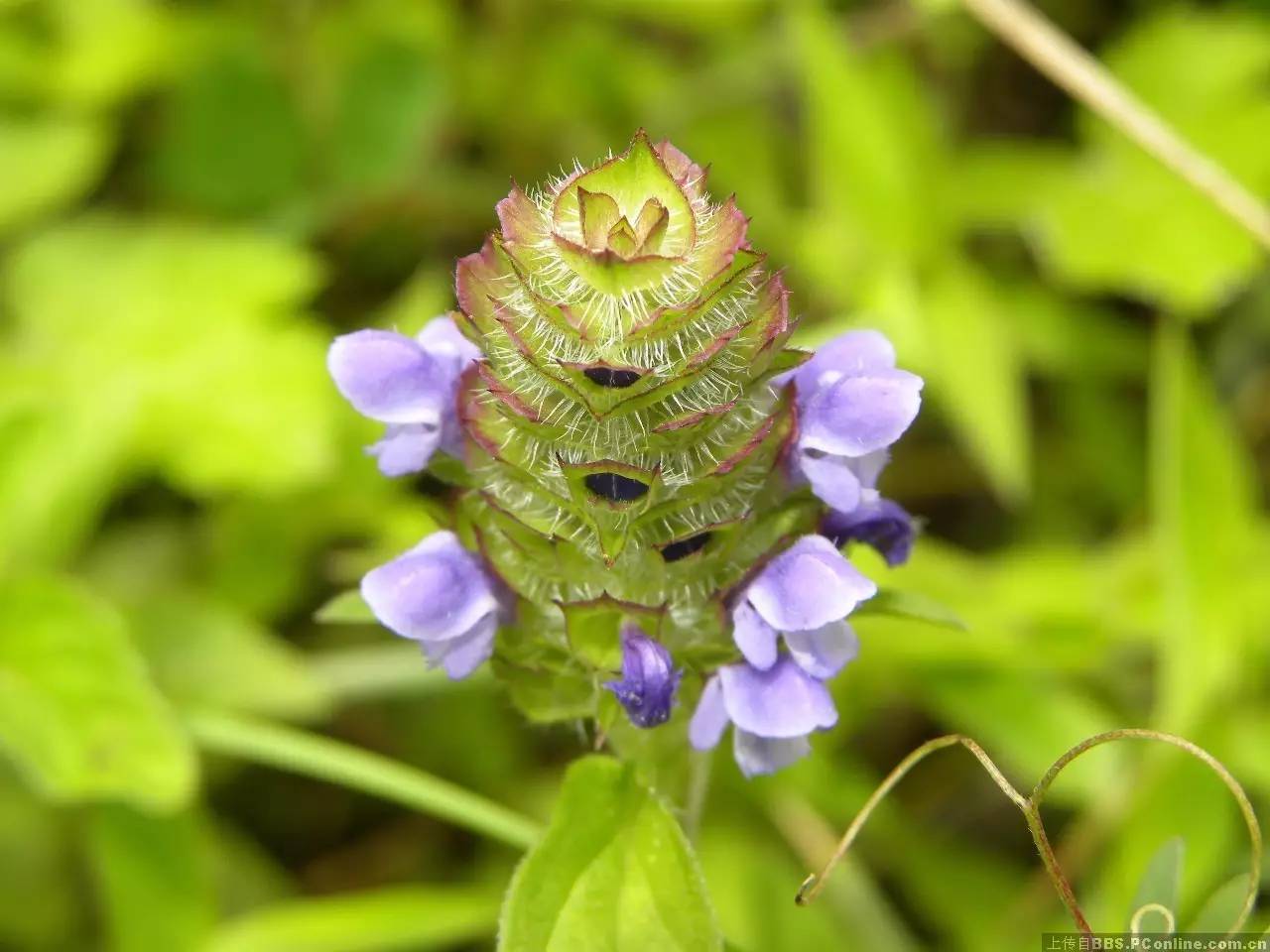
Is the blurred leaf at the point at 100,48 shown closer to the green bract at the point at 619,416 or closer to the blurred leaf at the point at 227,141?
the blurred leaf at the point at 227,141

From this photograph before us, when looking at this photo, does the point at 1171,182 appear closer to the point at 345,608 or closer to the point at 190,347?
the point at 190,347

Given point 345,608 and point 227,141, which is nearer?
point 345,608

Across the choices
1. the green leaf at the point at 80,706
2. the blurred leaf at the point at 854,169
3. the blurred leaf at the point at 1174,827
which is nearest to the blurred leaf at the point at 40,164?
the green leaf at the point at 80,706

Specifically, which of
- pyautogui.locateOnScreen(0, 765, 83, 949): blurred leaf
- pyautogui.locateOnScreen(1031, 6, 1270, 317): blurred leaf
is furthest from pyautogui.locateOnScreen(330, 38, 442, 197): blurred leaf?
pyautogui.locateOnScreen(0, 765, 83, 949): blurred leaf

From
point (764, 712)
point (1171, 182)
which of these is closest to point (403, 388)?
point (764, 712)

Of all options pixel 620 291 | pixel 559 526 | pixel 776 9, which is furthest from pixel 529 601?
pixel 776 9

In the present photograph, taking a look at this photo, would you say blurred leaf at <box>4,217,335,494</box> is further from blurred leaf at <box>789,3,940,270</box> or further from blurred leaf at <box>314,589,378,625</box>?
blurred leaf at <box>789,3,940,270</box>
